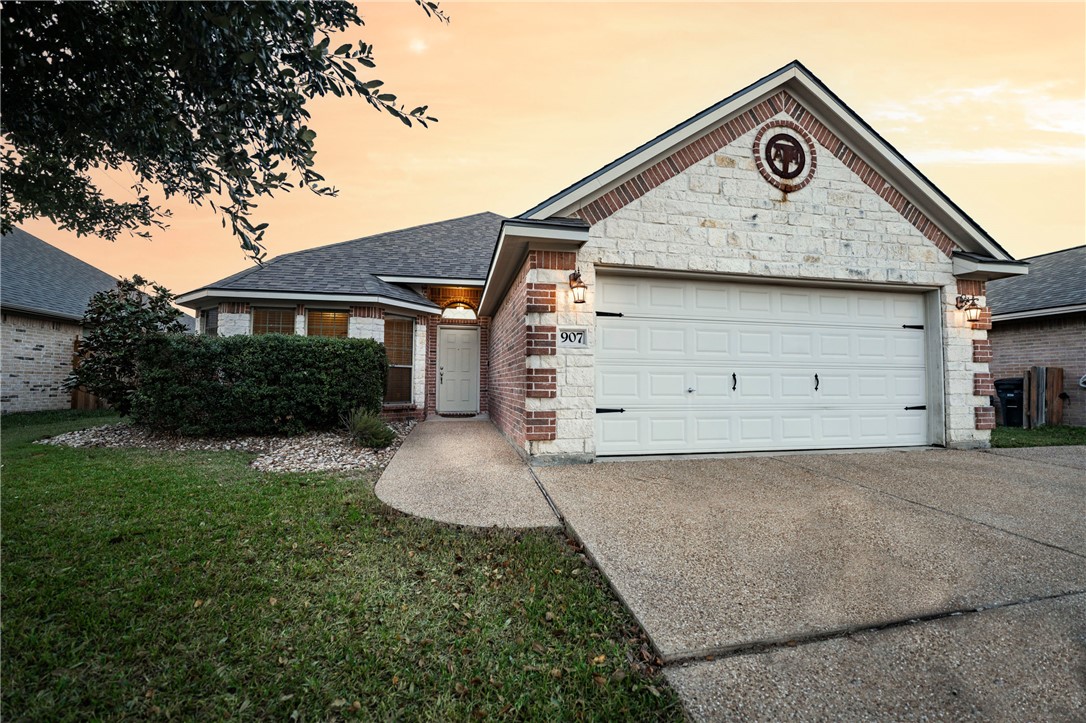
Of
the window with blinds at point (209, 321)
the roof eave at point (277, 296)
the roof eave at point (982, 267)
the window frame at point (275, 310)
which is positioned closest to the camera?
the roof eave at point (982, 267)

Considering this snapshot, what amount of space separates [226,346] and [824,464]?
9.20 m

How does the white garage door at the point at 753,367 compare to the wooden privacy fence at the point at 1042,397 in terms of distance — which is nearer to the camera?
the white garage door at the point at 753,367

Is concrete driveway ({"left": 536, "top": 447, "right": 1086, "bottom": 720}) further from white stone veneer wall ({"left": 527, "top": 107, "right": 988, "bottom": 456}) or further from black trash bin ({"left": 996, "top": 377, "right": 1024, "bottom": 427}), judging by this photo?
black trash bin ({"left": 996, "top": 377, "right": 1024, "bottom": 427})

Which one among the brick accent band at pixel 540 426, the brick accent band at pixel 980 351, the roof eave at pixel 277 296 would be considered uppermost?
the roof eave at pixel 277 296

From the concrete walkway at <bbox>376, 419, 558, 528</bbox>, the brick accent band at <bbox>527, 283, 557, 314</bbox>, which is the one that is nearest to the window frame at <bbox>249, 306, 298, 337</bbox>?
the concrete walkway at <bbox>376, 419, 558, 528</bbox>

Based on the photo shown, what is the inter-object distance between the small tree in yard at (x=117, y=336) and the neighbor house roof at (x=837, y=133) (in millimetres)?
7208

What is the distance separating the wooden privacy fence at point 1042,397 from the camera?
10.9 metres

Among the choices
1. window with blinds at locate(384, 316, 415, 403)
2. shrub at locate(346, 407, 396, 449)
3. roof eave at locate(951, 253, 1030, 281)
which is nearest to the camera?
roof eave at locate(951, 253, 1030, 281)

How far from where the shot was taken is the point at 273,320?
10625mm

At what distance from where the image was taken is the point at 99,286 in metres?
17.4

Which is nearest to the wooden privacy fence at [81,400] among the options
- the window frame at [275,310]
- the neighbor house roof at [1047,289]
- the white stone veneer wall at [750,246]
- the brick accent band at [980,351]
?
the window frame at [275,310]

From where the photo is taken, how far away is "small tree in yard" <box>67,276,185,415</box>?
781 cm

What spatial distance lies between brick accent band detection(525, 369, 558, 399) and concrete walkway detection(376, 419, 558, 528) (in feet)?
3.05

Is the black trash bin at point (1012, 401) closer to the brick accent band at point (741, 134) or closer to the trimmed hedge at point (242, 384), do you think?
the brick accent band at point (741, 134)
